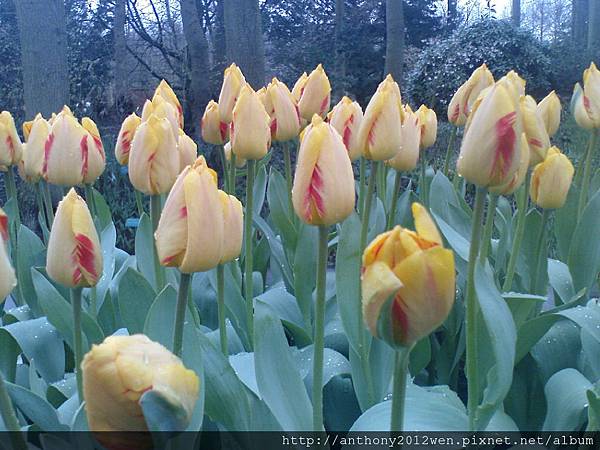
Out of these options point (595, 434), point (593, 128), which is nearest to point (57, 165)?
point (595, 434)

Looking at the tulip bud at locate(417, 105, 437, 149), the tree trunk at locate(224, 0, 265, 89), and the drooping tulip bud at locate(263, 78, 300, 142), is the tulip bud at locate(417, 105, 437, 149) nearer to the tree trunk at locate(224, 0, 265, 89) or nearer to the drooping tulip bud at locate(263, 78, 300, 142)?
the drooping tulip bud at locate(263, 78, 300, 142)

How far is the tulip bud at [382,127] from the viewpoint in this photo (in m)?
1.11

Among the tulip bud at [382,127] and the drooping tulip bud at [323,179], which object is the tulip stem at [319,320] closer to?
the drooping tulip bud at [323,179]

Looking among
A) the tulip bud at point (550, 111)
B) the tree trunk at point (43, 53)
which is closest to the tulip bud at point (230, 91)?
the tulip bud at point (550, 111)

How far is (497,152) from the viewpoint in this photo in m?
0.80

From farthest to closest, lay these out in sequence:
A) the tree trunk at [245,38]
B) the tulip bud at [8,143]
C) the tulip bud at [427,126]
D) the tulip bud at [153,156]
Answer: the tree trunk at [245,38]
the tulip bud at [427,126]
the tulip bud at [8,143]
the tulip bud at [153,156]

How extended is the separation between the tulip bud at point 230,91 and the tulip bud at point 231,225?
0.67 metres

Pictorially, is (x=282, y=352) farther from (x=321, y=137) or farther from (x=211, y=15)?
(x=211, y=15)

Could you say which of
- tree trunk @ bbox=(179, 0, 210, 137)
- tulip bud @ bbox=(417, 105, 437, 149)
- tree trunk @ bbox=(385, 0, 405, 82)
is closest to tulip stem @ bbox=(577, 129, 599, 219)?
tulip bud @ bbox=(417, 105, 437, 149)

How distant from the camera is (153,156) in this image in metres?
1.04

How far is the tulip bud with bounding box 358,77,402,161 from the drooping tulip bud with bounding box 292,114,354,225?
0.32 meters

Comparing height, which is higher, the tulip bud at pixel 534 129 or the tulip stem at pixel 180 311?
the tulip bud at pixel 534 129

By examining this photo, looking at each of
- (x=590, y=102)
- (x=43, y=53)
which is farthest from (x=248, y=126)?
(x=43, y=53)

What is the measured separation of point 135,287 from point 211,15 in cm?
991
